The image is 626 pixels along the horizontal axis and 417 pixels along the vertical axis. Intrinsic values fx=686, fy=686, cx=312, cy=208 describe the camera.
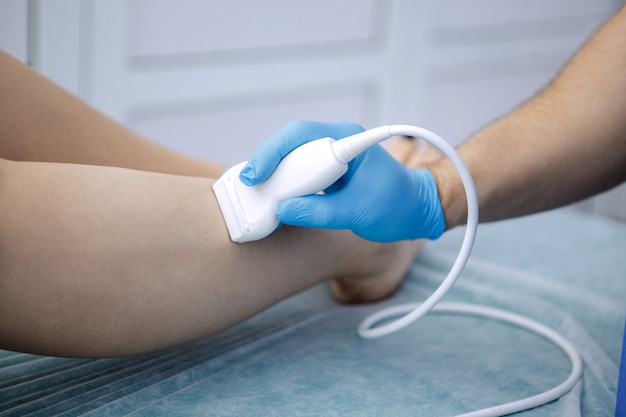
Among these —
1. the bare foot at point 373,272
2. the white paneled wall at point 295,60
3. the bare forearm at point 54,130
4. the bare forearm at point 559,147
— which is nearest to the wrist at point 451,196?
the bare forearm at point 559,147

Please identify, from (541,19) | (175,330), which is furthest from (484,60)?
(175,330)

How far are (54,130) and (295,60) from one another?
1.49 metres

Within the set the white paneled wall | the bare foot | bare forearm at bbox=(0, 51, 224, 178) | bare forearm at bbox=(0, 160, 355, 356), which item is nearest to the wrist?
the bare foot

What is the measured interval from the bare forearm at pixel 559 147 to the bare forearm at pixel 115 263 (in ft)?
0.90

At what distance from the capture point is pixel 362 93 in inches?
98.6

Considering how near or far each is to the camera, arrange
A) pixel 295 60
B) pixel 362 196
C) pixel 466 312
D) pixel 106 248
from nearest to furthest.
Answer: pixel 106 248
pixel 362 196
pixel 466 312
pixel 295 60

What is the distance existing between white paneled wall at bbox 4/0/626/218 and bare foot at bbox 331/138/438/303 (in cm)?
100

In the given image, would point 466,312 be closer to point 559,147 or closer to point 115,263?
point 559,147

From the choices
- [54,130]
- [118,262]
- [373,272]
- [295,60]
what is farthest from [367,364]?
[295,60]

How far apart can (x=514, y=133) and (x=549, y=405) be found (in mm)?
345

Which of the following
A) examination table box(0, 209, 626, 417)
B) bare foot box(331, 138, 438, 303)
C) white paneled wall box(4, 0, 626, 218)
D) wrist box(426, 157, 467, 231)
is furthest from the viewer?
white paneled wall box(4, 0, 626, 218)

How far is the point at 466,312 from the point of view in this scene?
1030 millimetres

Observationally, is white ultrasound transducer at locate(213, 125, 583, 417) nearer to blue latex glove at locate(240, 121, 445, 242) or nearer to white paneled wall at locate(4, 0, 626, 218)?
blue latex glove at locate(240, 121, 445, 242)

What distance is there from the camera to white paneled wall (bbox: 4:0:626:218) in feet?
6.00
